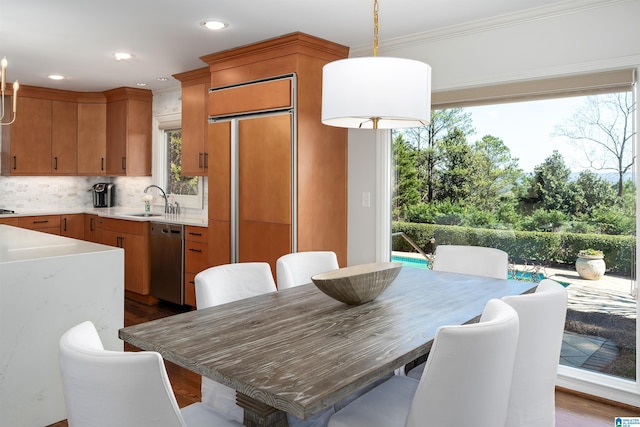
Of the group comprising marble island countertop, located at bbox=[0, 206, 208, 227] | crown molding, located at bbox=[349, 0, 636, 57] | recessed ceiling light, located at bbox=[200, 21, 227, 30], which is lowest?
marble island countertop, located at bbox=[0, 206, 208, 227]

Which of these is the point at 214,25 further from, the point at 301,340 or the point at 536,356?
the point at 536,356

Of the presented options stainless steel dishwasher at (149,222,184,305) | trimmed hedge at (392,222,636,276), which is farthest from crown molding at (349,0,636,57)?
Result: stainless steel dishwasher at (149,222,184,305)

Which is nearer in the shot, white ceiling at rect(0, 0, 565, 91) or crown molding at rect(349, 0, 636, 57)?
crown molding at rect(349, 0, 636, 57)

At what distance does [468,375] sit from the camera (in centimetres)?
135

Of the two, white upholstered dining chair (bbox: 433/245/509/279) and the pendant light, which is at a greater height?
the pendant light

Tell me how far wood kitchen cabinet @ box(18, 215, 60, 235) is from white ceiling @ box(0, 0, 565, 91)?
5.95 feet

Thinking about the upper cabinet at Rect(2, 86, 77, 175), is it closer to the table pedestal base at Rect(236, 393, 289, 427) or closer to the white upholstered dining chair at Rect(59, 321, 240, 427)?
the table pedestal base at Rect(236, 393, 289, 427)

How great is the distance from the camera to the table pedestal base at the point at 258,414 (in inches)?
61.6

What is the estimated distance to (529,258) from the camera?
340 cm

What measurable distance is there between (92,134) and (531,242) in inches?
211

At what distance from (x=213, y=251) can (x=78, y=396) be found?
327 centimetres

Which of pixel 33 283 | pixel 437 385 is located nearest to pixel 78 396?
pixel 437 385

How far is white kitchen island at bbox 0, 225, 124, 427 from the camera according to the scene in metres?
2.40

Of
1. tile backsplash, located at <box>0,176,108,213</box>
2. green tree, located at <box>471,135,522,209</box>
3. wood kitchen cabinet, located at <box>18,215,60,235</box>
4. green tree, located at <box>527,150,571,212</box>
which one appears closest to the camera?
green tree, located at <box>527,150,571,212</box>
